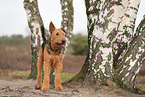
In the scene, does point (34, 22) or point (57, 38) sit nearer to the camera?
point (57, 38)

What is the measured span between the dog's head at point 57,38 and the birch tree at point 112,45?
1.08m

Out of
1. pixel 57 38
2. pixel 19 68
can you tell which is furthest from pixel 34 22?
pixel 19 68

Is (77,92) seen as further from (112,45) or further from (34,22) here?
(34,22)

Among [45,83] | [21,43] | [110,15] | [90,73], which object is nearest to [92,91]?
[90,73]

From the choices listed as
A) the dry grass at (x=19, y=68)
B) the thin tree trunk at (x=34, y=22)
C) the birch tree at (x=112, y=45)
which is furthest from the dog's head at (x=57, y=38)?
the dry grass at (x=19, y=68)

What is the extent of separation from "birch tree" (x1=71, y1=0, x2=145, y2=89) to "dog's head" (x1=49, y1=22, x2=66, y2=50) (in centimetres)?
108

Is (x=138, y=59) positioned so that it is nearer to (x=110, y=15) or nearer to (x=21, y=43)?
(x=110, y=15)

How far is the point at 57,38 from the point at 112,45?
155 cm

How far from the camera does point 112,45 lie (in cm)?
446

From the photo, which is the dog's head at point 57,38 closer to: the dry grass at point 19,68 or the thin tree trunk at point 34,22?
the thin tree trunk at point 34,22

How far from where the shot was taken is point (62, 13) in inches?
260

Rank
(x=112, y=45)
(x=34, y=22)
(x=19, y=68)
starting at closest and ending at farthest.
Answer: (x=112, y=45) → (x=34, y=22) → (x=19, y=68)

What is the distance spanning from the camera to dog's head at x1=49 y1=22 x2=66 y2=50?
3.75 meters

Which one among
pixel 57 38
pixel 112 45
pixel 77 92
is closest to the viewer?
pixel 57 38
